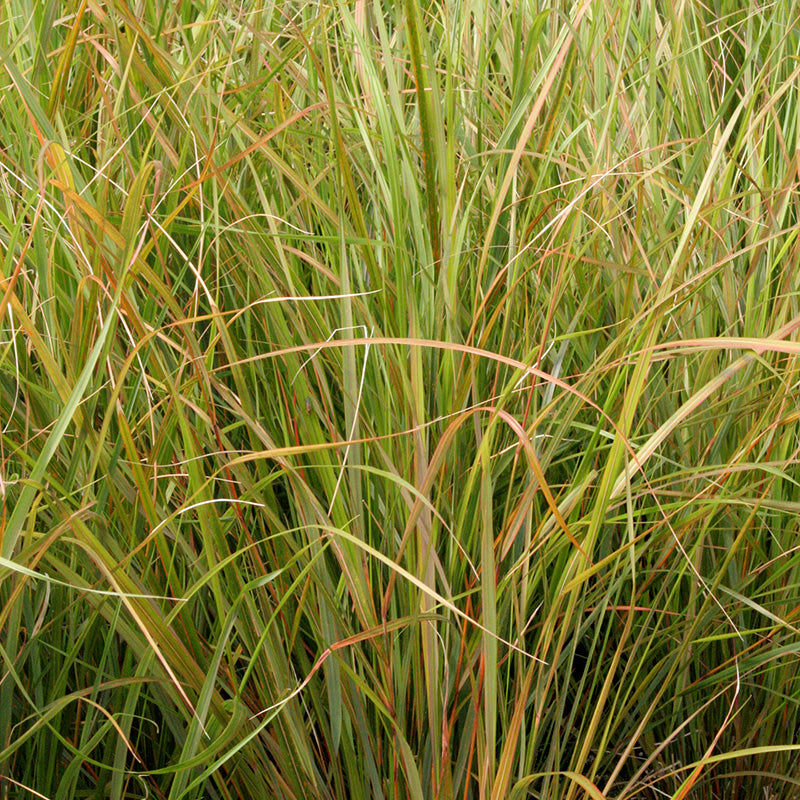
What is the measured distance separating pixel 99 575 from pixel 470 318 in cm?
31

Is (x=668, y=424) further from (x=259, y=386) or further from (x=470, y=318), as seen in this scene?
(x=259, y=386)

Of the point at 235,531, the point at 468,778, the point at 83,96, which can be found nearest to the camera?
the point at 468,778

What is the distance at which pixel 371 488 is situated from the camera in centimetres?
58

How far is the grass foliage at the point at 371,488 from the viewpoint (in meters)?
0.52

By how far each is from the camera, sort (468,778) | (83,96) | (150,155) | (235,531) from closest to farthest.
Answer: (468,778)
(235,531)
(150,155)
(83,96)

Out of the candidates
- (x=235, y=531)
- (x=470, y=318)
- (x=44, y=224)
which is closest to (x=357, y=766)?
(x=235, y=531)

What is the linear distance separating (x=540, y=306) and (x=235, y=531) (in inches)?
11.7

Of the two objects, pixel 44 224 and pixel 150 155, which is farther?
pixel 150 155

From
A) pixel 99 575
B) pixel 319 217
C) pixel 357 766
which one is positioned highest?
pixel 319 217

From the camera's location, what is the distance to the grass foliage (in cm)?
52

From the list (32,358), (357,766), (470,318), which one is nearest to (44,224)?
(32,358)

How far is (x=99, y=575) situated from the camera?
1.88 ft

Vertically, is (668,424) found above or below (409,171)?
below

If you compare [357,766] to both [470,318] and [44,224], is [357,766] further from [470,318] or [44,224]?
[44,224]
